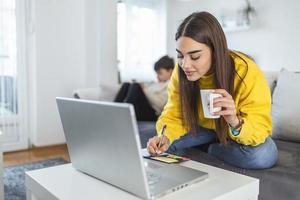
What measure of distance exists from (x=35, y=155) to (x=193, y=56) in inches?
75.3

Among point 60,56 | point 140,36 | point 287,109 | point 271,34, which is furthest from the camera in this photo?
point 140,36

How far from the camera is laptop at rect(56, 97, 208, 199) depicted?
24.0 inches

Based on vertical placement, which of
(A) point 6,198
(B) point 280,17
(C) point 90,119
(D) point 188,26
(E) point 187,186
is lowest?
(A) point 6,198

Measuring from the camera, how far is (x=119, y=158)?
0.67 metres

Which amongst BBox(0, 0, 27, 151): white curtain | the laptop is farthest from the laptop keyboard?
BBox(0, 0, 27, 151): white curtain

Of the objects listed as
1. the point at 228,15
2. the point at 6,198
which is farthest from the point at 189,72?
the point at 228,15

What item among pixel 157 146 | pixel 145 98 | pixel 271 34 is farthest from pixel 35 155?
pixel 271 34

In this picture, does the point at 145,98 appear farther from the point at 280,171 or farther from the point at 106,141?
the point at 106,141

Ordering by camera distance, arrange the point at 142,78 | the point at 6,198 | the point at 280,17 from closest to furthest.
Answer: the point at 6,198, the point at 280,17, the point at 142,78

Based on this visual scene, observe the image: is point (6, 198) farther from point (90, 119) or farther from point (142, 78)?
point (142, 78)

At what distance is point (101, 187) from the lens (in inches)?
29.8

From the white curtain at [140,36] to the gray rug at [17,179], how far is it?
5.00ft

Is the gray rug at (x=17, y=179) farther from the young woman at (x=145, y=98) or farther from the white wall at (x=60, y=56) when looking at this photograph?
the young woman at (x=145, y=98)

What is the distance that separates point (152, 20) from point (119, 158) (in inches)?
132
